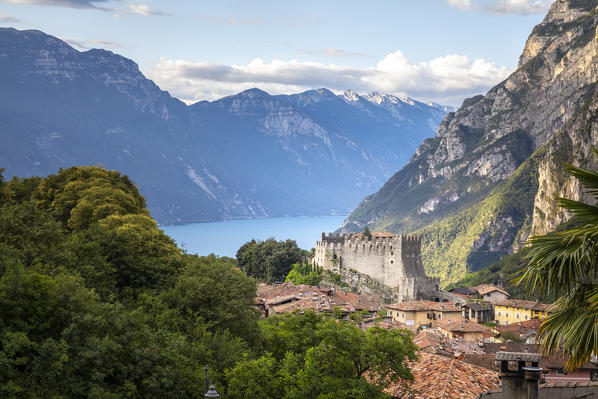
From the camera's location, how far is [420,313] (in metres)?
70.6

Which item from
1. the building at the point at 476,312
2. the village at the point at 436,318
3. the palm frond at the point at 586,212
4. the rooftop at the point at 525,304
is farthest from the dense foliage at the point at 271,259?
the palm frond at the point at 586,212

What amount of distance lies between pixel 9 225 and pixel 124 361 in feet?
29.7

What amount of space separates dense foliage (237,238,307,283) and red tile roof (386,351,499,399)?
67518 millimetres

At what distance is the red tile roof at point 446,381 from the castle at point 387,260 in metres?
53.6

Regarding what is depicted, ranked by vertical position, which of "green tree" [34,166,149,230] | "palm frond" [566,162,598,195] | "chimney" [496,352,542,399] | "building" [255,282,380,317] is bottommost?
"building" [255,282,380,317]

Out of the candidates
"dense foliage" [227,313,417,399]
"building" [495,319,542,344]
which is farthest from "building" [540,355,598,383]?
"dense foliage" [227,313,417,399]

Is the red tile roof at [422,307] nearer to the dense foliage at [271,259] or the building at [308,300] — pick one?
the building at [308,300]

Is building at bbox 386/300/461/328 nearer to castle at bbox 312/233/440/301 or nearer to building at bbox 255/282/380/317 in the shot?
building at bbox 255/282/380/317

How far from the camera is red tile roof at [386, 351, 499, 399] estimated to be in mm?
25672

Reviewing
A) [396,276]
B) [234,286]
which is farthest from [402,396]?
[396,276]

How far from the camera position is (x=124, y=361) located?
73.7 ft

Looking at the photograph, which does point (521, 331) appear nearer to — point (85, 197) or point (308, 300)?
point (308, 300)

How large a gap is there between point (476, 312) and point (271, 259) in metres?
29.9

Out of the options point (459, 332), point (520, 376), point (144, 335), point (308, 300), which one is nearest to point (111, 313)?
point (144, 335)
